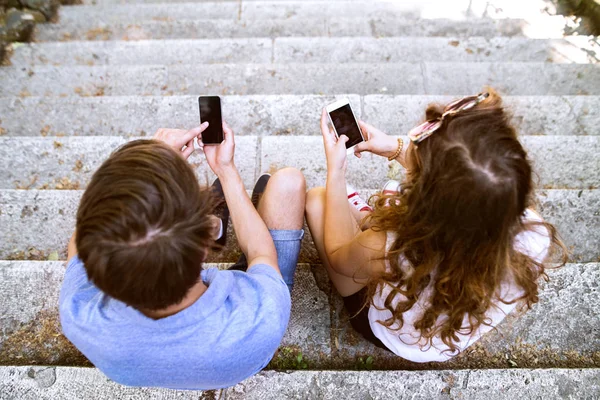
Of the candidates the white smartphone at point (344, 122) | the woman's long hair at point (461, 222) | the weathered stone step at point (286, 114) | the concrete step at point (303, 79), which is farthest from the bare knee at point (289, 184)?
the concrete step at point (303, 79)

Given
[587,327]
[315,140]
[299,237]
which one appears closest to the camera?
[587,327]

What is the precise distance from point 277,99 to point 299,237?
1.50 m

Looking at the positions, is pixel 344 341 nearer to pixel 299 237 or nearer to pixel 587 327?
pixel 299 237

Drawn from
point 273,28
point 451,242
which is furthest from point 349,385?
point 273,28

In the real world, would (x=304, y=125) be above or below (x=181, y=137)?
below

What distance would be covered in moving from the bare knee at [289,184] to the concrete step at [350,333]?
0.47m

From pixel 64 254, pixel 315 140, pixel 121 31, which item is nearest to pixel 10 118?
pixel 64 254

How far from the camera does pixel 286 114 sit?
10.1ft

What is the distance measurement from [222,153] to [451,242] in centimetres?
110

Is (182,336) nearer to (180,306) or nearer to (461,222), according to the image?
(180,306)

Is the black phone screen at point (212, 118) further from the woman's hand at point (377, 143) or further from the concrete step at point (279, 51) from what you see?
the concrete step at point (279, 51)

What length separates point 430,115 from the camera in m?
1.54

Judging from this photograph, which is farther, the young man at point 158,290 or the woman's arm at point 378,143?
the woman's arm at point 378,143

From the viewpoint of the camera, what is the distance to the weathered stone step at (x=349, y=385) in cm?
156
